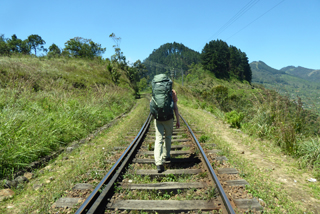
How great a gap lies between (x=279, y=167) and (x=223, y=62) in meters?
78.4

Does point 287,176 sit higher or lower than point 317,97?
lower

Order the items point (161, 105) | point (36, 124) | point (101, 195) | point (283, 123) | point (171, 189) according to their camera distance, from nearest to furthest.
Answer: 1. point (101, 195)
2. point (171, 189)
3. point (161, 105)
4. point (36, 124)
5. point (283, 123)

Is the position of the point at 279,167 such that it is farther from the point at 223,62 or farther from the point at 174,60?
the point at 174,60

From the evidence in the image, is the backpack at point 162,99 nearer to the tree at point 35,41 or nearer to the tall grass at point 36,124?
the tall grass at point 36,124

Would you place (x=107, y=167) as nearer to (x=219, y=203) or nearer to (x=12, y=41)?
(x=219, y=203)

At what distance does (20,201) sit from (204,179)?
3.15 metres

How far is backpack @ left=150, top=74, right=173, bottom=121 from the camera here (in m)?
3.50

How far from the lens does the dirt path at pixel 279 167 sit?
311cm

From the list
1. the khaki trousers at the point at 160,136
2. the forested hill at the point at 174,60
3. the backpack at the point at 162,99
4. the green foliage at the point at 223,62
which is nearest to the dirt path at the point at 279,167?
the khaki trousers at the point at 160,136

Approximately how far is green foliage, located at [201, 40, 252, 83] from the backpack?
75999mm

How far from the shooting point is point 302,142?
4773mm

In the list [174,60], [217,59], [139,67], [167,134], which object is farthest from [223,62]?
[167,134]

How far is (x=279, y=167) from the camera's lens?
171 inches

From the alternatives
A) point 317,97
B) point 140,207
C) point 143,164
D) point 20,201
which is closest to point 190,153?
point 143,164
